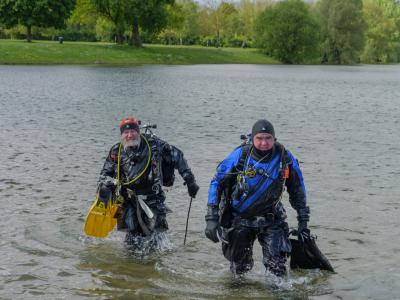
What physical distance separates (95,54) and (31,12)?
12438mm

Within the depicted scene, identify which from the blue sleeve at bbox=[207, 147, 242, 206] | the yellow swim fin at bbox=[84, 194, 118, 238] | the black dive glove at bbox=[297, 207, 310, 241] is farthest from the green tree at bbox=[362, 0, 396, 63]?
the blue sleeve at bbox=[207, 147, 242, 206]

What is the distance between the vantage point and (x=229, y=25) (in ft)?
507

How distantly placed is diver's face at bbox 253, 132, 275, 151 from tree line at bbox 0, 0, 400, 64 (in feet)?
275

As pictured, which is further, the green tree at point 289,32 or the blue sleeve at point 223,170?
the green tree at point 289,32

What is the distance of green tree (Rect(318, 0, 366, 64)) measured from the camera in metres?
118

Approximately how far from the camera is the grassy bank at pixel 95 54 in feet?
248

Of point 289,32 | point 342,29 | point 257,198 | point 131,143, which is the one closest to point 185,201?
point 131,143

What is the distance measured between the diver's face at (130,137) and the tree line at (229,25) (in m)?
81.8

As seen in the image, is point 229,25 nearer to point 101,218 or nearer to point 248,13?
point 248,13

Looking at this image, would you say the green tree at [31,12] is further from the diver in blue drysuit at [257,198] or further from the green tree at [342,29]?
the diver in blue drysuit at [257,198]

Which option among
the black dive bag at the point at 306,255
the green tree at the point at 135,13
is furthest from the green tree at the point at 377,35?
the black dive bag at the point at 306,255

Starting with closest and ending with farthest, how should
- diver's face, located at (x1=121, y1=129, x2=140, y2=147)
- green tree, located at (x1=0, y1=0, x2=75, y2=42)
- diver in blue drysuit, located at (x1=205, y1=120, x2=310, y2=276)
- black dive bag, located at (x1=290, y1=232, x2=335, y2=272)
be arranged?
diver in blue drysuit, located at (x1=205, y1=120, x2=310, y2=276), black dive bag, located at (x1=290, y1=232, x2=335, y2=272), diver's face, located at (x1=121, y1=129, x2=140, y2=147), green tree, located at (x1=0, y1=0, x2=75, y2=42)

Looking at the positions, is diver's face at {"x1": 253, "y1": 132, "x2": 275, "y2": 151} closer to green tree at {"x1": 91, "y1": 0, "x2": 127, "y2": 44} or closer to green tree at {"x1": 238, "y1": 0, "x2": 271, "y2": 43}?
green tree at {"x1": 91, "y1": 0, "x2": 127, "y2": 44}

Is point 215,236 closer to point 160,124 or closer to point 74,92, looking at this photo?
point 160,124
